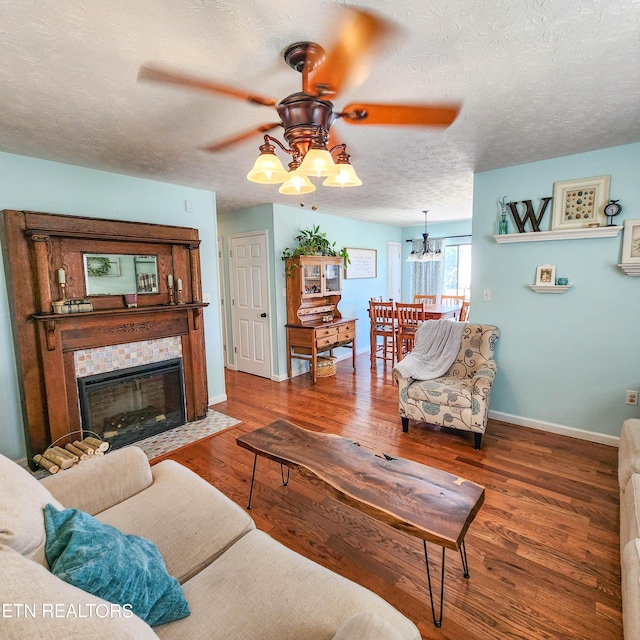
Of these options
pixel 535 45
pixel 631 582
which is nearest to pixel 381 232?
pixel 535 45

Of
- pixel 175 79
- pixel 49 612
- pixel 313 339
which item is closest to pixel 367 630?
pixel 49 612

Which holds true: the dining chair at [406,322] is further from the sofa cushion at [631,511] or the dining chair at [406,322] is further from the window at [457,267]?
the sofa cushion at [631,511]

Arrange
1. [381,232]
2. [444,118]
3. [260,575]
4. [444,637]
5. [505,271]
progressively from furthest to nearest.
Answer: [381,232] → [505,271] → [444,118] → [444,637] → [260,575]

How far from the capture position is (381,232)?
273 inches

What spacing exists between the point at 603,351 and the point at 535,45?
98.7 inches

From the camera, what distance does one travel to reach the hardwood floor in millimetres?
1510

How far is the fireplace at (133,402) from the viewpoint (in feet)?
9.57

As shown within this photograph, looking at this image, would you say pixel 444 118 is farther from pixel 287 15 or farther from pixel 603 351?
pixel 603 351

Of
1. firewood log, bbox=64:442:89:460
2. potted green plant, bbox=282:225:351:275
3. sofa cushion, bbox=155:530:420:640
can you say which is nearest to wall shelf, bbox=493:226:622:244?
potted green plant, bbox=282:225:351:275

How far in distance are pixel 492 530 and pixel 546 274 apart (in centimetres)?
219

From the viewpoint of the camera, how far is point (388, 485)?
1667 mm

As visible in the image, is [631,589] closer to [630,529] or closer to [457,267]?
[630,529]

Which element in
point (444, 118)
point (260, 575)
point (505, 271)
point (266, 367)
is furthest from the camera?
point (266, 367)

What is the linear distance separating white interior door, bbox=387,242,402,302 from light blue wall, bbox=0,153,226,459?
14.1 feet
